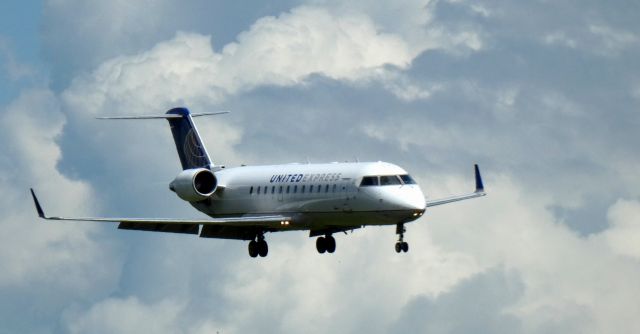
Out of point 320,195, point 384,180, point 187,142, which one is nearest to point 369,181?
point 384,180

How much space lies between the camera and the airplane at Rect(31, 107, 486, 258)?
292 ft

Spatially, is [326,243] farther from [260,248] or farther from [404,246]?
[404,246]

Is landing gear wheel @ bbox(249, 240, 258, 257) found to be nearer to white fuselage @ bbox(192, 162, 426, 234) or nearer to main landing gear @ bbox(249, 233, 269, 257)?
main landing gear @ bbox(249, 233, 269, 257)

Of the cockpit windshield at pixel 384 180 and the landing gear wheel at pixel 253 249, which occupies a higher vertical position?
the landing gear wheel at pixel 253 249

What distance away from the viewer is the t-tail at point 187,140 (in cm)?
10538

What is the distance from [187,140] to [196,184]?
735 centimetres

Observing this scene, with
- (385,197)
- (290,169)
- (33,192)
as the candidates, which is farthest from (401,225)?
(33,192)

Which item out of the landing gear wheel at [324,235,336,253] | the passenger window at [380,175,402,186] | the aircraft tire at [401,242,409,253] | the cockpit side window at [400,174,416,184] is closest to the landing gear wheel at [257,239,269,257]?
the landing gear wheel at [324,235,336,253]

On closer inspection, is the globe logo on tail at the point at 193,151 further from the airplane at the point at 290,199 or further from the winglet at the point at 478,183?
the winglet at the point at 478,183

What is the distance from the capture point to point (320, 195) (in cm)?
9181

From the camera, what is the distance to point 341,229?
94.6 meters

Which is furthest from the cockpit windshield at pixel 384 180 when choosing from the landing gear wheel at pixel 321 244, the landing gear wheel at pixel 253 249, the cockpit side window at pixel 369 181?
the landing gear wheel at pixel 253 249

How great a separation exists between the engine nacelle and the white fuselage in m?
0.47

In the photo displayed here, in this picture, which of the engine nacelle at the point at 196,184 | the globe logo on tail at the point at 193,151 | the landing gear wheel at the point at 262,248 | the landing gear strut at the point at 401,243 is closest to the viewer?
the landing gear strut at the point at 401,243
